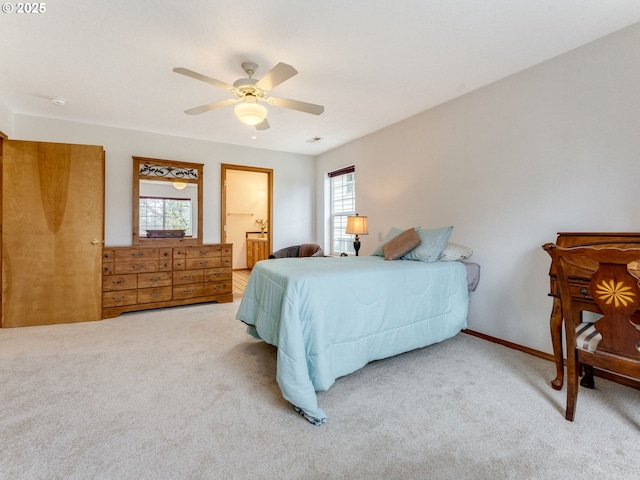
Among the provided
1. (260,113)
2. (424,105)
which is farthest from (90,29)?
(424,105)

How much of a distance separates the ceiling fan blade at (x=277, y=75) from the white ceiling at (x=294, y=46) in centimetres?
32

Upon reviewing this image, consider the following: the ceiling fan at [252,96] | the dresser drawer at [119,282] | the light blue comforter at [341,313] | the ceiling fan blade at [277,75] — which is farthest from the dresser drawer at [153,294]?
the ceiling fan blade at [277,75]

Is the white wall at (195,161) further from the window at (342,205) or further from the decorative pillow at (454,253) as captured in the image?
the decorative pillow at (454,253)

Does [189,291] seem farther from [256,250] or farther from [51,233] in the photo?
[256,250]

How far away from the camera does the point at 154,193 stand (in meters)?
4.29

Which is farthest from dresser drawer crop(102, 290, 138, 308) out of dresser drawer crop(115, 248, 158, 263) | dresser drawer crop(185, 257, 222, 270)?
dresser drawer crop(185, 257, 222, 270)

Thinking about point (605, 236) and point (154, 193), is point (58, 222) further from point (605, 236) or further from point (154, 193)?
point (605, 236)

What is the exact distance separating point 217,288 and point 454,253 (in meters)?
3.25

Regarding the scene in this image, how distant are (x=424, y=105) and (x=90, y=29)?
3132 mm

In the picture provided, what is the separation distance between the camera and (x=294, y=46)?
2.27 metres

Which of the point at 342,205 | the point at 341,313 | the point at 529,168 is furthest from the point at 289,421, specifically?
the point at 342,205

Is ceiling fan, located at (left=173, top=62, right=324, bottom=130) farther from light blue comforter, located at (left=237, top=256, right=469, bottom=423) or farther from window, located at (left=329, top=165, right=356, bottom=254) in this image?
window, located at (left=329, top=165, right=356, bottom=254)

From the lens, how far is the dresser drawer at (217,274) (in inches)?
168

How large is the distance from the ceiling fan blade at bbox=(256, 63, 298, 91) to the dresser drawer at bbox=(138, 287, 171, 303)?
3.02 m
